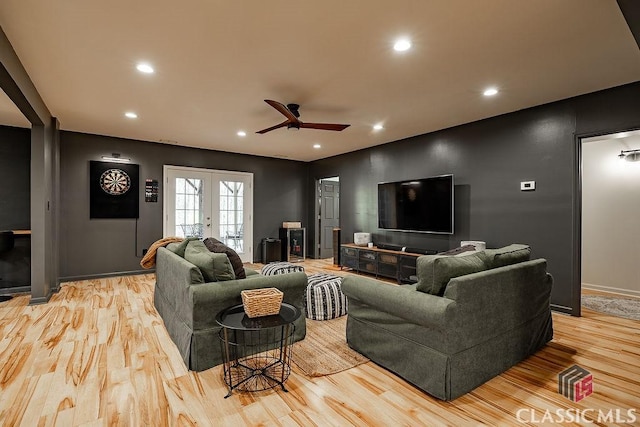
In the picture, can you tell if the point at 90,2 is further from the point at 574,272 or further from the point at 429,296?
the point at 574,272

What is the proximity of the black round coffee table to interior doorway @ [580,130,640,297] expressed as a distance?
14.7ft

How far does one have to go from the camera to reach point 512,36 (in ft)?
8.00

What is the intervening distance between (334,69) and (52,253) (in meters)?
4.82

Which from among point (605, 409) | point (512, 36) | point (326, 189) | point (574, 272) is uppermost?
point (512, 36)

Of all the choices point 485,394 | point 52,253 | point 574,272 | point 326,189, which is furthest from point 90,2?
Result: point 326,189

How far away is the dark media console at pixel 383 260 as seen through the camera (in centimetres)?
514

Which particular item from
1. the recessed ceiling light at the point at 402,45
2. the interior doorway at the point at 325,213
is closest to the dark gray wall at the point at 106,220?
the interior doorway at the point at 325,213

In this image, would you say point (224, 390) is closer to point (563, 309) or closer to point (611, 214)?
point (563, 309)

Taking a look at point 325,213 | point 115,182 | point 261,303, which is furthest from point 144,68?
point 325,213

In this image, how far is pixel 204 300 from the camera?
2404mm

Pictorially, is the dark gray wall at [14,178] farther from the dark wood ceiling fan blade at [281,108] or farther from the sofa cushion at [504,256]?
the sofa cushion at [504,256]

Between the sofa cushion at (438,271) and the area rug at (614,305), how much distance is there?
3040 millimetres

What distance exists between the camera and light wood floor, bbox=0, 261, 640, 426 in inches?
75.2

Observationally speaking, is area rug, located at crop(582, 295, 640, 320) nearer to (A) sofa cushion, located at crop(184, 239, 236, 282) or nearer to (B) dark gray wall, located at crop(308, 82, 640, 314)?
(B) dark gray wall, located at crop(308, 82, 640, 314)
